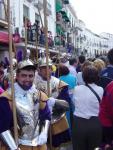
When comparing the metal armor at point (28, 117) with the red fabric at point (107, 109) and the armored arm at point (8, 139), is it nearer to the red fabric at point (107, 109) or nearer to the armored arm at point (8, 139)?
the armored arm at point (8, 139)

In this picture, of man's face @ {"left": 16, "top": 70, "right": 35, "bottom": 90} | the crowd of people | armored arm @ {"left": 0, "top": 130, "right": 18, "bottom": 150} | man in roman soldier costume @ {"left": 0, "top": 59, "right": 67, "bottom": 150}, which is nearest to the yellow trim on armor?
the crowd of people

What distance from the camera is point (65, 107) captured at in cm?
523

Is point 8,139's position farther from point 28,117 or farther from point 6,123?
point 28,117

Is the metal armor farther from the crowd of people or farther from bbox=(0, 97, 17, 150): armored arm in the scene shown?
bbox=(0, 97, 17, 150): armored arm

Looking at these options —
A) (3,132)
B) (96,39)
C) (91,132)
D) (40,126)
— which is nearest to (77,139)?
(91,132)

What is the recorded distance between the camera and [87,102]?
19.0 ft

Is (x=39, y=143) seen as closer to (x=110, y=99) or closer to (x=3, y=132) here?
(x=3, y=132)

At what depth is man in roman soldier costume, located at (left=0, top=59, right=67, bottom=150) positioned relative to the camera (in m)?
4.26

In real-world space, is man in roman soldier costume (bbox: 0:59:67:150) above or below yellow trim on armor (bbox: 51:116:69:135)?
above

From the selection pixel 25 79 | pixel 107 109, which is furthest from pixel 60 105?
pixel 107 109

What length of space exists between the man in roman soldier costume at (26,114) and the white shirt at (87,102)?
1211 mm

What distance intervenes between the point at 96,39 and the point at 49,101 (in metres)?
104

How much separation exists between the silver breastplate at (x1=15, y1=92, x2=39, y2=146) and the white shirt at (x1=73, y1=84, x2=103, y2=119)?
4.55 ft

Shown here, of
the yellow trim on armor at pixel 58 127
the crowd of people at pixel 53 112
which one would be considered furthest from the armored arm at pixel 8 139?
the yellow trim on armor at pixel 58 127
